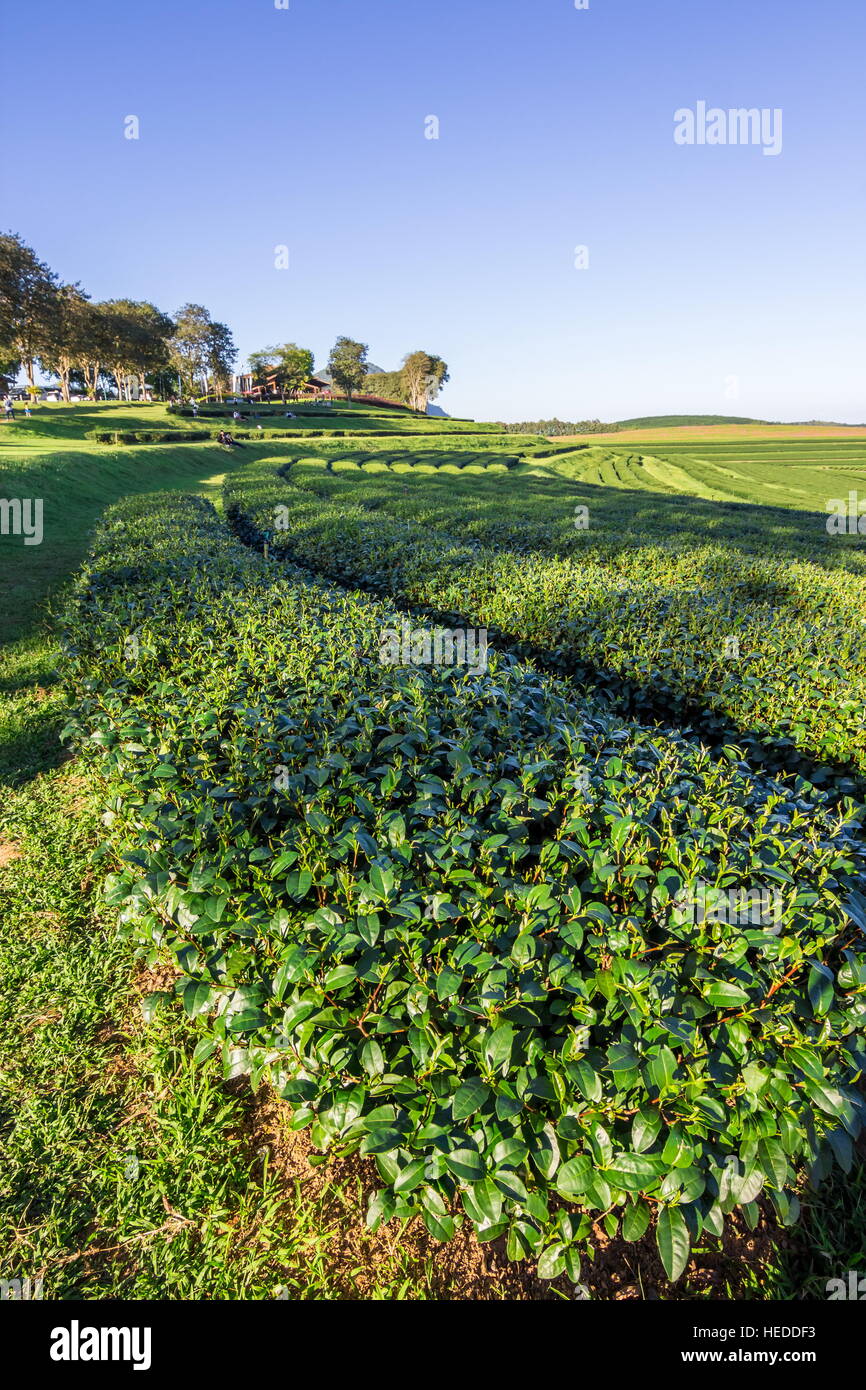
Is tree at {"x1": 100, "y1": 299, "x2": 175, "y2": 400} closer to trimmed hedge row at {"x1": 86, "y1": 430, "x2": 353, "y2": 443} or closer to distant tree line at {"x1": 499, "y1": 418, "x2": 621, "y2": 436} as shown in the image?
trimmed hedge row at {"x1": 86, "y1": 430, "x2": 353, "y2": 443}

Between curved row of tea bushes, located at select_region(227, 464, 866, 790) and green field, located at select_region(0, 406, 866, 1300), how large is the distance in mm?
98

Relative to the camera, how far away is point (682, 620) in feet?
20.1

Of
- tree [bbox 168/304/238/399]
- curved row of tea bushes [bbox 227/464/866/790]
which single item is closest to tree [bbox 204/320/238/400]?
tree [bbox 168/304/238/399]

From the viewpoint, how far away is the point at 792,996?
1.97 m

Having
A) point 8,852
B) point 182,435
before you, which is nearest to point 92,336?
point 182,435

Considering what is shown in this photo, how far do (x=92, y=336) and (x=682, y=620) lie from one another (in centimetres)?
6624

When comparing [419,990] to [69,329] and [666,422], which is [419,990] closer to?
[69,329]

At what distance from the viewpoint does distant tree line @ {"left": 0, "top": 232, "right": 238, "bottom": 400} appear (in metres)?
41.6

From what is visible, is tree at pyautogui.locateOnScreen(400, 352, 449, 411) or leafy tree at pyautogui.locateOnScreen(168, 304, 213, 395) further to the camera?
tree at pyautogui.locateOnScreen(400, 352, 449, 411)

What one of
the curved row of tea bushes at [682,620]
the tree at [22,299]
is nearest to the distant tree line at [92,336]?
the tree at [22,299]

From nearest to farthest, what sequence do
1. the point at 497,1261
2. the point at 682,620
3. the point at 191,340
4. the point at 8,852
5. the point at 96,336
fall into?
1. the point at 497,1261
2. the point at 8,852
3. the point at 682,620
4. the point at 96,336
5. the point at 191,340

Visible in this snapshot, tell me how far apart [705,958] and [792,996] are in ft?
0.93

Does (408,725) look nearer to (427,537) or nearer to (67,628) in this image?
(67,628)

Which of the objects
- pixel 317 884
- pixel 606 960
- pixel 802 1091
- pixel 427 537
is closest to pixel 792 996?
pixel 802 1091
